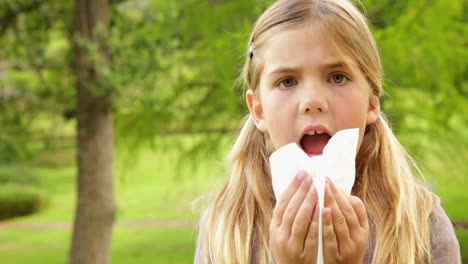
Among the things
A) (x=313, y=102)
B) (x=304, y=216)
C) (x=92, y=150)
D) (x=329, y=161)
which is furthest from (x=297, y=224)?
(x=92, y=150)

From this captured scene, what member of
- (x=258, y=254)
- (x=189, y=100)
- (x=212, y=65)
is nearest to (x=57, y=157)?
(x=189, y=100)

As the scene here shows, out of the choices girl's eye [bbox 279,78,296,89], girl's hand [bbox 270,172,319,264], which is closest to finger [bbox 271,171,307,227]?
girl's hand [bbox 270,172,319,264]

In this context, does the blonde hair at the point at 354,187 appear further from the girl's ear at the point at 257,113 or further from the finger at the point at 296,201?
the finger at the point at 296,201

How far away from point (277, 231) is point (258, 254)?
0.26 metres

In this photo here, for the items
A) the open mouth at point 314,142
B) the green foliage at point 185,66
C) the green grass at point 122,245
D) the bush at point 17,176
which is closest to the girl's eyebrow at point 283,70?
the open mouth at point 314,142

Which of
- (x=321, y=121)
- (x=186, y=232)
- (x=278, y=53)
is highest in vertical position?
(x=278, y=53)

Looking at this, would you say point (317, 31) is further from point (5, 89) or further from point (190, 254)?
point (190, 254)

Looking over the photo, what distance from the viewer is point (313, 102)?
1.79 m

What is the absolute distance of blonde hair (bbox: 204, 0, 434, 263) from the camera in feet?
6.32

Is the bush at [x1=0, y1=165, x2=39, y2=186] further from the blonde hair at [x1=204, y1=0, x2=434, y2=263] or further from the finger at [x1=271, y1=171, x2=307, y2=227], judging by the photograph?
the finger at [x1=271, y1=171, x2=307, y2=227]

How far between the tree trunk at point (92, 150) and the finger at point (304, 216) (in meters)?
5.94

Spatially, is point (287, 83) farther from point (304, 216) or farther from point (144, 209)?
point (144, 209)

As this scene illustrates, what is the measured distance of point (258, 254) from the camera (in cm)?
201

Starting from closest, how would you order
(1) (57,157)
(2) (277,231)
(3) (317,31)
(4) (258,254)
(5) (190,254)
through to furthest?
(2) (277,231) → (3) (317,31) → (4) (258,254) → (5) (190,254) → (1) (57,157)
